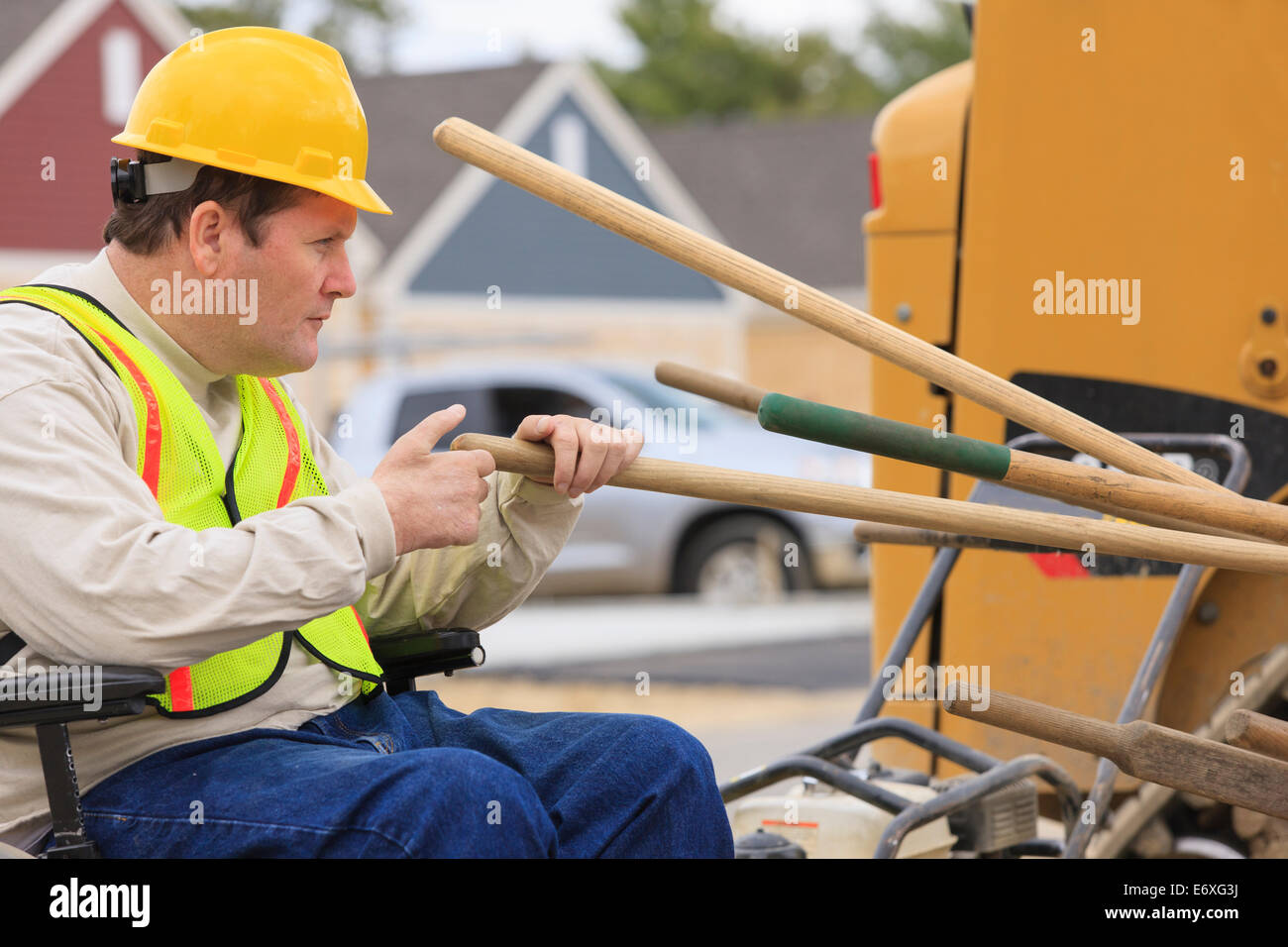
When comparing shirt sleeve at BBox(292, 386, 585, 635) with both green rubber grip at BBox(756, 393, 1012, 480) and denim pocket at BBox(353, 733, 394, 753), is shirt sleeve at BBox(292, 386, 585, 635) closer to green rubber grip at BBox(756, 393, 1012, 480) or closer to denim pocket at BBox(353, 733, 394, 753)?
denim pocket at BBox(353, 733, 394, 753)

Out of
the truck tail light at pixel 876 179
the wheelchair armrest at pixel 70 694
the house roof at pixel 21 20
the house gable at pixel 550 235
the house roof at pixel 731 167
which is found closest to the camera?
the wheelchair armrest at pixel 70 694

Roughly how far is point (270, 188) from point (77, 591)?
66 centimetres

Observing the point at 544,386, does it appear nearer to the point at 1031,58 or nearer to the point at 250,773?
the point at 1031,58

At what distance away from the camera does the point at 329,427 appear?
1622cm

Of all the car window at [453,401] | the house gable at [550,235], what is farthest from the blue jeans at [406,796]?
the house gable at [550,235]

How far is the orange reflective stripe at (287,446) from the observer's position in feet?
7.82

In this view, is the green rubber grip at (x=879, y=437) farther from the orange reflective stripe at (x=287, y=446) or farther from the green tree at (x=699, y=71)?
the green tree at (x=699, y=71)

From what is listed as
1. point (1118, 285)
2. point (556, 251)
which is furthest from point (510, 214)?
point (1118, 285)

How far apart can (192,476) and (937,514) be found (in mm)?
1064

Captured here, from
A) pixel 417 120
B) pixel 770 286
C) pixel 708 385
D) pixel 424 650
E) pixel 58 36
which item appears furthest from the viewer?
pixel 417 120

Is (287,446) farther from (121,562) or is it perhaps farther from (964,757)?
(964,757)

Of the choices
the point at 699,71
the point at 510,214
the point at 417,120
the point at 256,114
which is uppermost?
the point at 699,71

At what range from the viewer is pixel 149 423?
214cm

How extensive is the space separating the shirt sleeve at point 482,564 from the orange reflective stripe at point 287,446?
11 cm
